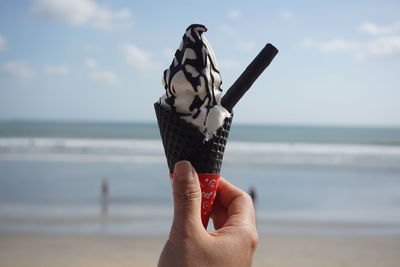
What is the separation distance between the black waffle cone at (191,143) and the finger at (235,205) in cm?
16

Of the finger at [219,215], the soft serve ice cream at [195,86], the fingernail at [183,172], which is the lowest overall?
the finger at [219,215]

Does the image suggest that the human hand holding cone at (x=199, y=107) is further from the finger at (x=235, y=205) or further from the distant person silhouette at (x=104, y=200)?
the distant person silhouette at (x=104, y=200)

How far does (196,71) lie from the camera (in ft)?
7.55

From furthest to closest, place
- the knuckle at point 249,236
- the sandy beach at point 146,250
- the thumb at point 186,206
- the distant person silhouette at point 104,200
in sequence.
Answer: the distant person silhouette at point 104,200
the sandy beach at point 146,250
the knuckle at point 249,236
the thumb at point 186,206

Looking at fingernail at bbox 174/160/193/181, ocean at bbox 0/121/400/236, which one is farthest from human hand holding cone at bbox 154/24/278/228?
ocean at bbox 0/121/400/236

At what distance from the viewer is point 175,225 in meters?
1.89

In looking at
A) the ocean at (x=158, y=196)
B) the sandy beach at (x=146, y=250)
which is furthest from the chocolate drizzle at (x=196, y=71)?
the ocean at (x=158, y=196)

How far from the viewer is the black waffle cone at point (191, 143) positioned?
221 centimetres

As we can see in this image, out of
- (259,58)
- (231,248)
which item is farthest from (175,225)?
(259,58)

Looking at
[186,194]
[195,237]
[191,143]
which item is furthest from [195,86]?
[195,237]

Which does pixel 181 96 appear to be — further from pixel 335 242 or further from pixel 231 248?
pixel 335 242

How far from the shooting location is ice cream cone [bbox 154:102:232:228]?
2217 millimetres

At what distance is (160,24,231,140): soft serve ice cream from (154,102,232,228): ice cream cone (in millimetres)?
37

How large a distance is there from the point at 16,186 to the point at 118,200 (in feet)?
14.9
